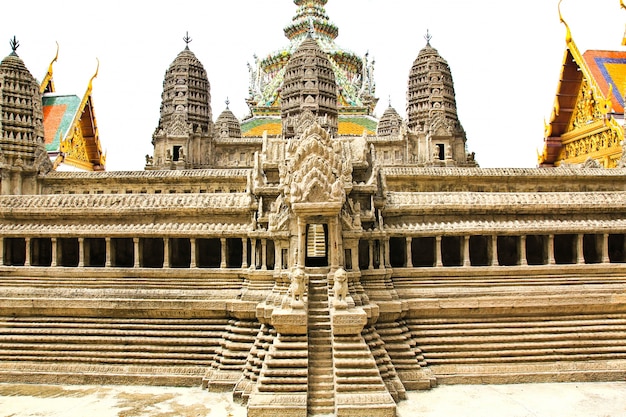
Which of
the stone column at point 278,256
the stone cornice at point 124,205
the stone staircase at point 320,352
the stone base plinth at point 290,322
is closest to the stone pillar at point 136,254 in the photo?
the stone cornice at point 124,205

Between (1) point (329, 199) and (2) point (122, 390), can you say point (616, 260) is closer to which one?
(1) point (329, 199)

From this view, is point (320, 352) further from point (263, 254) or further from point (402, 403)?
point (263, 254)

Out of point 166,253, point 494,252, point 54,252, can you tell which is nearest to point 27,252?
point 54,252

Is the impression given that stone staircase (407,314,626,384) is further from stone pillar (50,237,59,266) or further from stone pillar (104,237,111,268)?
stone pillar (50,237,59,266)

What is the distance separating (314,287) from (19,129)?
60.5 feet

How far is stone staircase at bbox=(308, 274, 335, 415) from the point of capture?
12.0m

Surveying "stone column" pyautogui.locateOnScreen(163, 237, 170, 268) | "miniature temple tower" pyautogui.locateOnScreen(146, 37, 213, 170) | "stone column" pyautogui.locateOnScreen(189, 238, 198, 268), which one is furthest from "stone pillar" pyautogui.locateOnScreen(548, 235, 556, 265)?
"miniature temple tower" pyautogui.locateOnScreen(146, 37, 213, 170)

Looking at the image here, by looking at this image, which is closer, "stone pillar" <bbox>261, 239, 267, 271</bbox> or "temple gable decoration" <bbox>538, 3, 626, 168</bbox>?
"stone pillar" <bbox>261, 239, 267, 271</bbox>

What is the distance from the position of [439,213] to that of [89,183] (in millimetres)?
18482

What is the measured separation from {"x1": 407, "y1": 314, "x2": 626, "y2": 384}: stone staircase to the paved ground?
324 mm

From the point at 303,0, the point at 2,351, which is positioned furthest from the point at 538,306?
the point at 303,0

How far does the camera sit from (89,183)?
94.8ft

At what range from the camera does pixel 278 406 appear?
1157cm

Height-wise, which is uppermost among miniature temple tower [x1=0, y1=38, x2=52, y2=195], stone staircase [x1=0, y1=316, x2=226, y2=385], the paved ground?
miniature temple tower [x1=0, y1=38, x2=52, y2=195]
